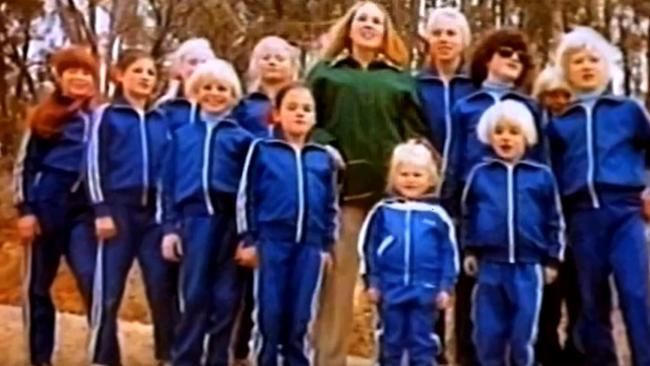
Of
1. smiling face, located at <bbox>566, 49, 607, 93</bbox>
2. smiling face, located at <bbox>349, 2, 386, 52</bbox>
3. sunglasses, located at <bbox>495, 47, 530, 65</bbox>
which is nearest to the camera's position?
smiling face, located at <bbox>566, 49, 607, 93</bbox>

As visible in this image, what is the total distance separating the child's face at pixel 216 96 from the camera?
725 cm

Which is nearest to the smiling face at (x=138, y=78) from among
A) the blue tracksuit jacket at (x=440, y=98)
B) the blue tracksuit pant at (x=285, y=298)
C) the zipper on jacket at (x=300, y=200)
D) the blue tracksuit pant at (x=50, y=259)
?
the blue tracksuit pant at (x=50, y=259)

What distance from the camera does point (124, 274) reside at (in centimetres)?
766

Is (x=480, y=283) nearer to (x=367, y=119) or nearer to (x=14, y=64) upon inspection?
(x=367, y=119)

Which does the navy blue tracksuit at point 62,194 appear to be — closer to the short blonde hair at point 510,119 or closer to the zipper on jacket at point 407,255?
the zipper on jacket at point 407,255

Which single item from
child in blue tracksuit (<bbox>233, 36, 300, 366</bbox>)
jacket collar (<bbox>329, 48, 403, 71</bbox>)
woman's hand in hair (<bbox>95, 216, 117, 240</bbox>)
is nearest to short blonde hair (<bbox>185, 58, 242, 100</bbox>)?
child in blue tracksuit (<bbox>233, 36, 300, 366</bbox>)

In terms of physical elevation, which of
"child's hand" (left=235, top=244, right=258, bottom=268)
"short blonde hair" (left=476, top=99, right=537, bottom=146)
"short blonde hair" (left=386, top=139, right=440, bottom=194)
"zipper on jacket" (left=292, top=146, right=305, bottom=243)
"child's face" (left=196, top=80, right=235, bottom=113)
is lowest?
"child's hand" (left=235, top=244, right=258, bottom=268)

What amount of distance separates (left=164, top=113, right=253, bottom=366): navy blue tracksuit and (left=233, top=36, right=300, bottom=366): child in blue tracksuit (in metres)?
0.16

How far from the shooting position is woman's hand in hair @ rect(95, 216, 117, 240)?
24.4 feet

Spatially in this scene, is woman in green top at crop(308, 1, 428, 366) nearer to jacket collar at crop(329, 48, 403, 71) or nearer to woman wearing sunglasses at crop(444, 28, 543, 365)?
jacket collar at crop(329, 48, 403, 71)

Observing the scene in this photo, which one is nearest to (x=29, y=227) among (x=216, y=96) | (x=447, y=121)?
(x=216, y=96)

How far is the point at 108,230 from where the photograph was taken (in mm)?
7449

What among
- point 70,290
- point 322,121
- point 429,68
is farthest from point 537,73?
point 70,290

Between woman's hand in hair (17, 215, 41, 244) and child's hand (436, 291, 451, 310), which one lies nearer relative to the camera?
child's hand (436, 291, 451, 310)
